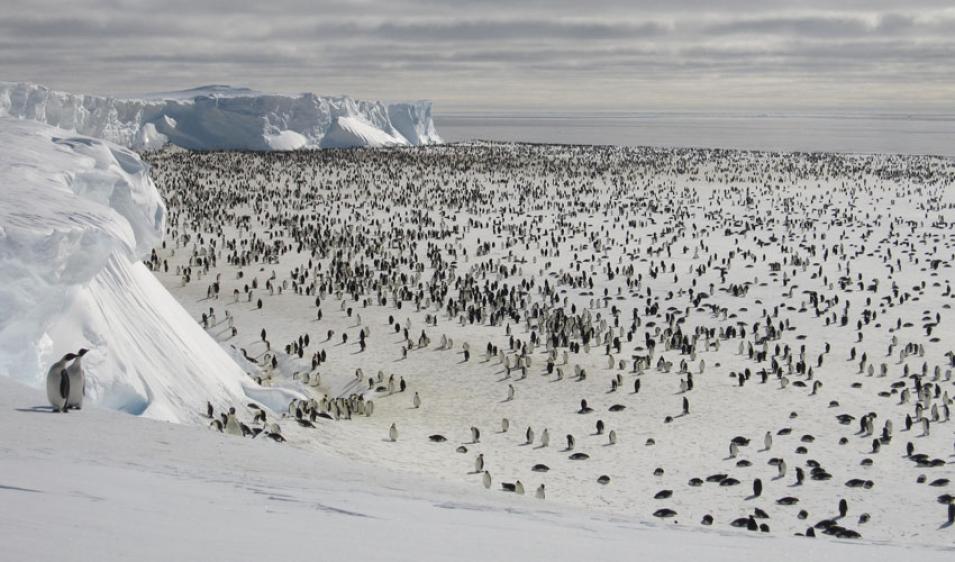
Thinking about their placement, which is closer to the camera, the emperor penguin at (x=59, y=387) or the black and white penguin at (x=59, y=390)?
the emperor penguin at (x=59, y=387)

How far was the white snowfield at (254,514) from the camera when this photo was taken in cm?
584

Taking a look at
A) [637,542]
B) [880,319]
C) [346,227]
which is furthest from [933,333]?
[346,227]

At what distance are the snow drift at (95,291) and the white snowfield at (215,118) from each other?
211ft

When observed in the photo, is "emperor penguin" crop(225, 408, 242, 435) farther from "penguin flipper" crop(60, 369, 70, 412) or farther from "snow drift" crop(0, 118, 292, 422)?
"penguin flipper" crop(60, 369, 70, 412)

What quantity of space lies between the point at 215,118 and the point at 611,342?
3253 inches

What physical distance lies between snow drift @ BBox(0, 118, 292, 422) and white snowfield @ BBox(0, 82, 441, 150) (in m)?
64.2

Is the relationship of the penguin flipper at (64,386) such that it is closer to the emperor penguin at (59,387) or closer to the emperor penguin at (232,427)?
the emperor penguin at (59,387)

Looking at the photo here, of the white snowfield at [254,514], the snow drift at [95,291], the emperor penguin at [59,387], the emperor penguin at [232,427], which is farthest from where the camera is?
the emperor penguin at [232,427]

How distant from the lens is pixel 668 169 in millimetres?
87125

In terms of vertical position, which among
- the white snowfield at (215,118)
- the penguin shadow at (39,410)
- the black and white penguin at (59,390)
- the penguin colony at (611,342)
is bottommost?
the penguin colony at (611,342)

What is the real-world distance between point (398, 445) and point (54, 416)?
812 centimetres

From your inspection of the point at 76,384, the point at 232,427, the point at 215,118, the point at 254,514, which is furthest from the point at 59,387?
the point at 215,118

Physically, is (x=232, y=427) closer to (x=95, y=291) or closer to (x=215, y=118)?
(x=95, y=291)

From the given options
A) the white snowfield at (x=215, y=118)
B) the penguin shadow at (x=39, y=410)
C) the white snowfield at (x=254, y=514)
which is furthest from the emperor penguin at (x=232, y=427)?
the white snowfield at (x=215, y=118)
